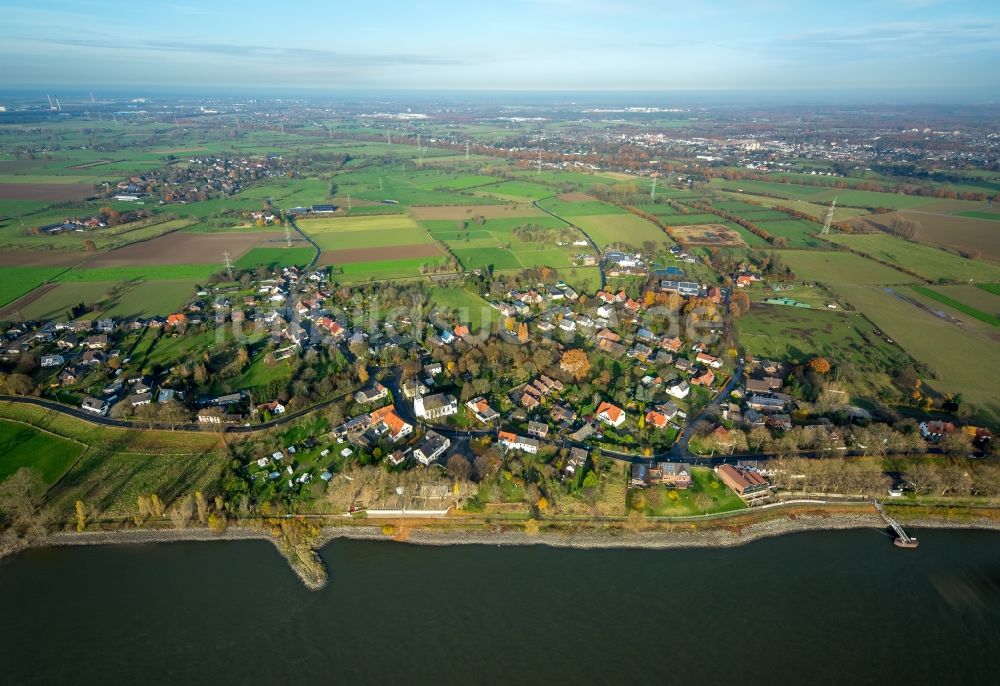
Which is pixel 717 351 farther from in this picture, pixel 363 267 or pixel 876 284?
pixel 363 267

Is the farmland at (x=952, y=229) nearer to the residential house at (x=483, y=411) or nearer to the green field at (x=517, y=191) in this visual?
the green field at (x=517, y=191)

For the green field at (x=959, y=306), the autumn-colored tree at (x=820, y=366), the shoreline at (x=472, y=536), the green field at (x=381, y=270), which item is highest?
the green field at (x=959, y=306)


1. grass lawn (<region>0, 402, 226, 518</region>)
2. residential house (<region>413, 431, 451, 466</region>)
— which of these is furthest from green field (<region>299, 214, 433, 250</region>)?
residential house (<region>413, 431, 451, 466</region>)

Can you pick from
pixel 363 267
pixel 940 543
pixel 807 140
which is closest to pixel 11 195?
pixel 363 267

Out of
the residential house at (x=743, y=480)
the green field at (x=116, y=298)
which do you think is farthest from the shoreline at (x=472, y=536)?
the green field at (x=116, y=298)

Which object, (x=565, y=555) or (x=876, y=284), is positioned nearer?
(x=565, y=555)

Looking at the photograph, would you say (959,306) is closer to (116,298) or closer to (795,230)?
(795,230)
